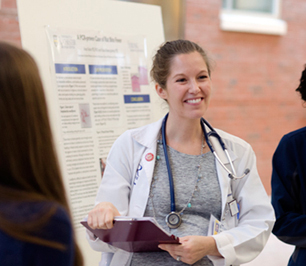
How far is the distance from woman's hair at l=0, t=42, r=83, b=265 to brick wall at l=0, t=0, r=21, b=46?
9.81 ft

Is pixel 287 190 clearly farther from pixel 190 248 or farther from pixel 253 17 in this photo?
pixel 253 17

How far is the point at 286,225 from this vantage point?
5.03 ft

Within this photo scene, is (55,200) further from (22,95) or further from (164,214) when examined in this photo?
(164,214)

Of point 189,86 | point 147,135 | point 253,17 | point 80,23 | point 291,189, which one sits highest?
point 253,17

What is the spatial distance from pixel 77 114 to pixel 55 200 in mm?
1419

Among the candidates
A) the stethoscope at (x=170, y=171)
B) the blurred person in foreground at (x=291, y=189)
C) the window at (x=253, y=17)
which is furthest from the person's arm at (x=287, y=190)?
the window at (x=253, y=17)

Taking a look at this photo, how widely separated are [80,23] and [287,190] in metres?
1.51

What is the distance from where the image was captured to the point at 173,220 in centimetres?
143

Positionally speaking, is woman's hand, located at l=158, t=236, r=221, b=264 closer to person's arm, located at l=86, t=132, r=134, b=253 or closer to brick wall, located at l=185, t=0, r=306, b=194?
person's arm, located at l=86, t=132, r=134, b=253

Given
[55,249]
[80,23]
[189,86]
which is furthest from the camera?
[80,23]

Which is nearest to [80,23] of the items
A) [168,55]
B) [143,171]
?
[168,55]

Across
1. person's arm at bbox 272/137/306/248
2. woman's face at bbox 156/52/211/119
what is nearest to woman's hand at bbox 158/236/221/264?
person's arm at bbox 272/137/306/248

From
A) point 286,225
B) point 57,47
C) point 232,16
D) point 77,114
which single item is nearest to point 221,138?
point 286,225

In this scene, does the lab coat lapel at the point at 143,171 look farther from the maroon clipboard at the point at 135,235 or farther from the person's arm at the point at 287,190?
the person's arm at the point at 287,190
